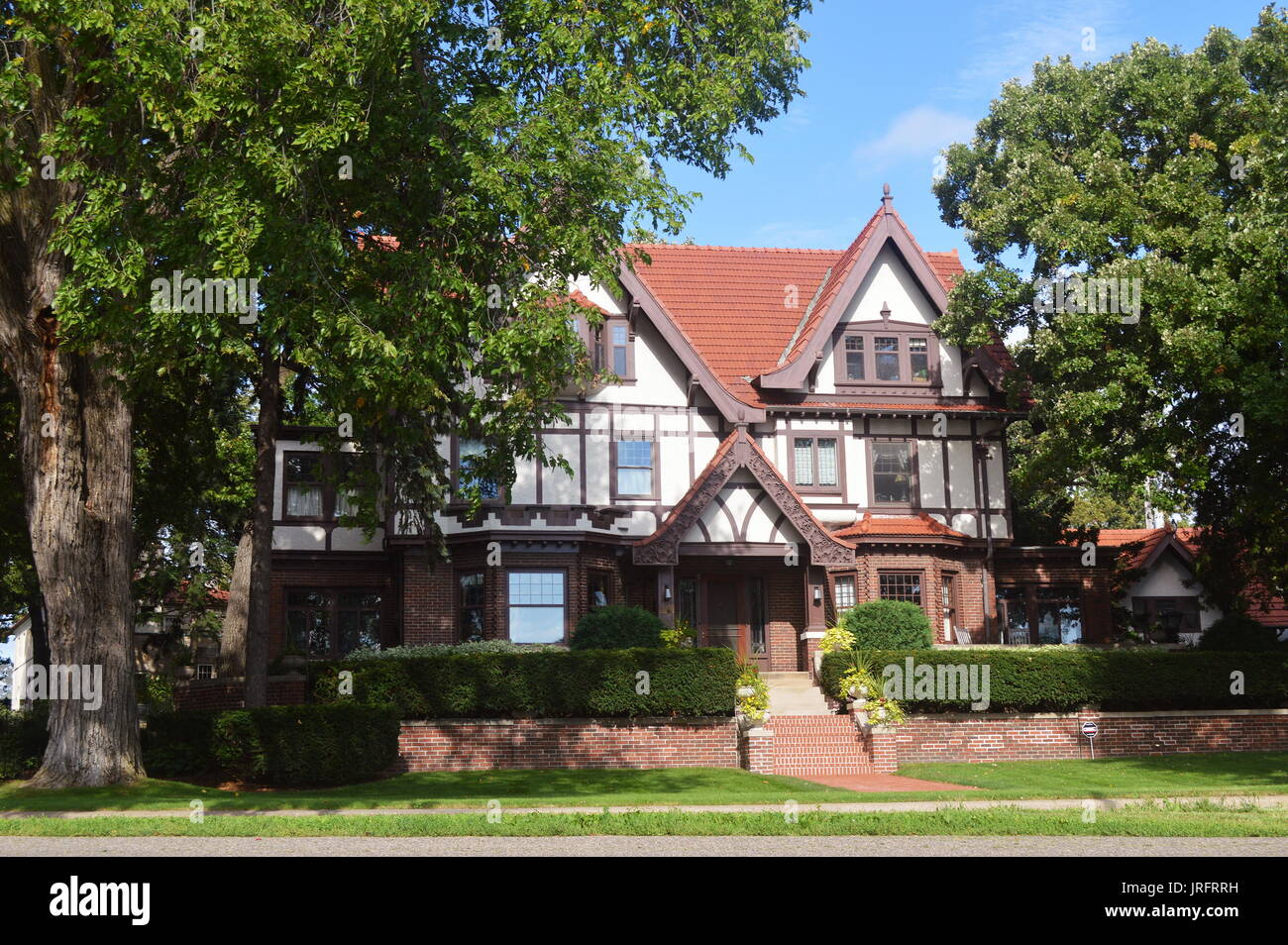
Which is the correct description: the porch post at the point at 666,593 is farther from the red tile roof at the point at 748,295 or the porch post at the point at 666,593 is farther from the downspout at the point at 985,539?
the downspout at the point at 985,539

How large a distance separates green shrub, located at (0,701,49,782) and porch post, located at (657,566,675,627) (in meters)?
13.0

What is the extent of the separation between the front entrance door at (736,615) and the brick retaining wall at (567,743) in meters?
7.07

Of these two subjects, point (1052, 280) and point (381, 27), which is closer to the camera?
point (381, 27)

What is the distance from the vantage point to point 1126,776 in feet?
72.4

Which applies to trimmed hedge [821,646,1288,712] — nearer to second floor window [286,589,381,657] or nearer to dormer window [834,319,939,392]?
dormer window [834,319,939,392]

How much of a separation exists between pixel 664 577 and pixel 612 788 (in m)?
9.52

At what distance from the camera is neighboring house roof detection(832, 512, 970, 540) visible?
3118 cm

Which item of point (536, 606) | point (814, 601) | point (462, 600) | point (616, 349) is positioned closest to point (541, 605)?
point (536, 606)

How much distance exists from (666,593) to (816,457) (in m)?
6.20

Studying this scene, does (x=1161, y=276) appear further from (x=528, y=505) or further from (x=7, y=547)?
(x=7, y=547)

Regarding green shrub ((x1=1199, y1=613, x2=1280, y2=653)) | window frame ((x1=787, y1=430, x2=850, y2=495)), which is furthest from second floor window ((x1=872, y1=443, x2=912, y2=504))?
green shrub ((x1=1199, y1=613, x2=1280, y2=653))

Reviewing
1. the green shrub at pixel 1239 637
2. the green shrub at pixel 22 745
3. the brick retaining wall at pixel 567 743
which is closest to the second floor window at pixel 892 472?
the green shrub at pixel 1239 637

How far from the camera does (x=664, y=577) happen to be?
29.3m
